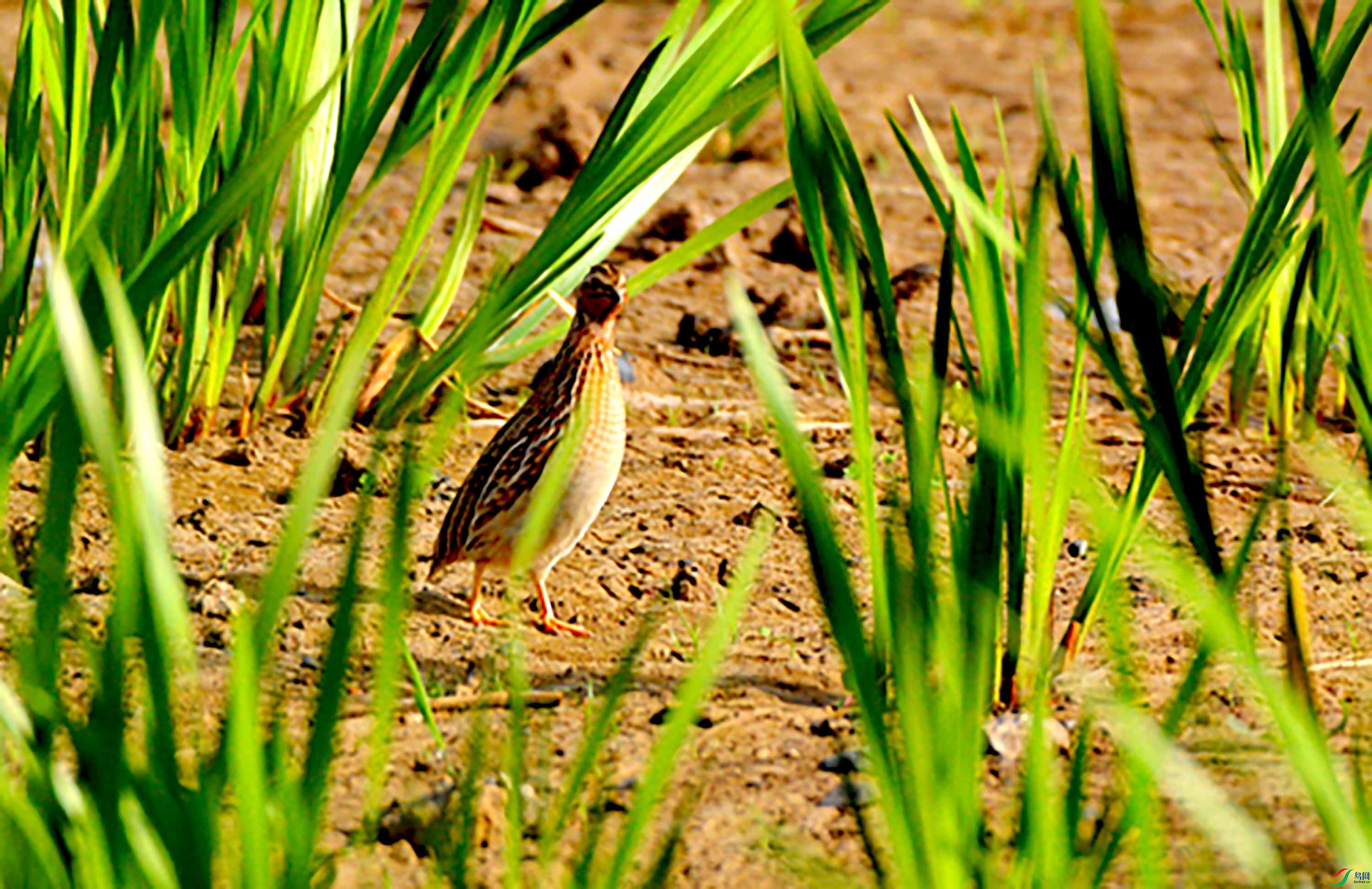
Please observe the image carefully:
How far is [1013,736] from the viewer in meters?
2.64

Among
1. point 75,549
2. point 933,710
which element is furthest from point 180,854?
point 75,549

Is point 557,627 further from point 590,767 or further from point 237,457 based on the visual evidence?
point 590,767

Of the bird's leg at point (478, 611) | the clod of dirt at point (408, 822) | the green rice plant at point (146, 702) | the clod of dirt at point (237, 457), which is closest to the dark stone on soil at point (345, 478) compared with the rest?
the clod of dirt at point (237, 457)

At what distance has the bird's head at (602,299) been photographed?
3617mm

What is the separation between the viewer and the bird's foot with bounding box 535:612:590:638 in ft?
10.7

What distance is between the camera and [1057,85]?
292 inches

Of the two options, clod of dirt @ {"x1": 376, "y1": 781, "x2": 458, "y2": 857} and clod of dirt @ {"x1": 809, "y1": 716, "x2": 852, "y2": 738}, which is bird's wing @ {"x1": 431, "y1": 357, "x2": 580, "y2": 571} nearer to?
clod of dirt @ {"x1": 809, "y1": 716, "x2": 852, "y2": 738}

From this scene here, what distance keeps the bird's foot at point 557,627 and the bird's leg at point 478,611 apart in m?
0.07

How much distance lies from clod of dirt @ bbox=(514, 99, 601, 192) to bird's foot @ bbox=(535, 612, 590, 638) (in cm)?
296

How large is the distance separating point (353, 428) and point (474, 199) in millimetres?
565

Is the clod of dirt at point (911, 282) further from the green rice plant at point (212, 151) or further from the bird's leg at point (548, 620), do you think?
the bird's leg at point (548, 620)

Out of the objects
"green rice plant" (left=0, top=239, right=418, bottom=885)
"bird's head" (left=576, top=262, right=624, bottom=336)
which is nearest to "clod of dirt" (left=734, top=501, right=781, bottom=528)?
"bird's head" (left=576, top=262, right=624, bottom=336)

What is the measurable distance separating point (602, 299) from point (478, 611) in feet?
2.20

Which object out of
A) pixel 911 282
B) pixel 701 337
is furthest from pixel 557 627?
pixel 911 282
